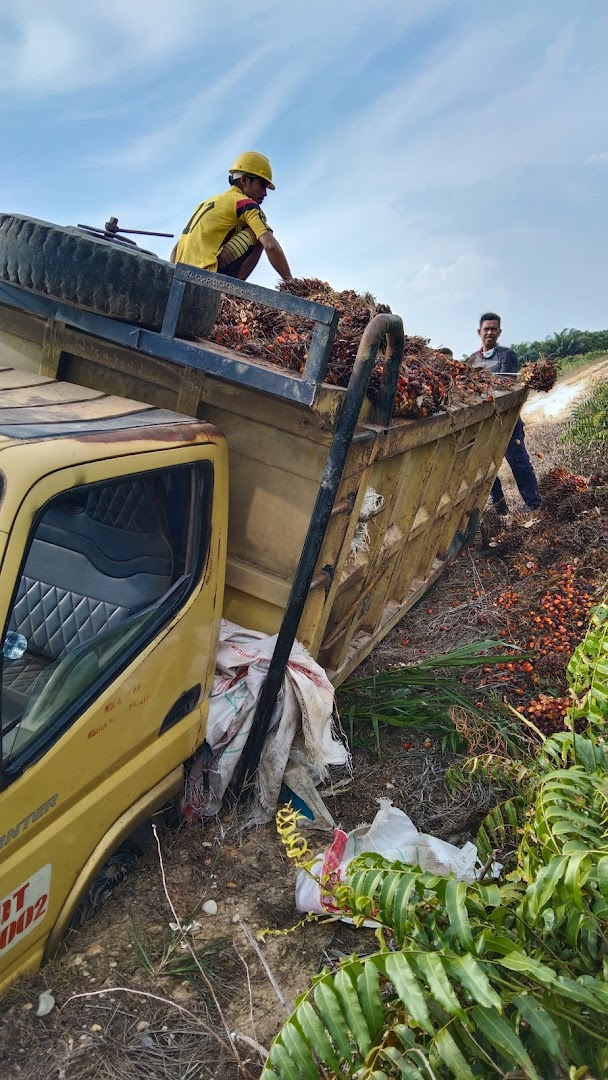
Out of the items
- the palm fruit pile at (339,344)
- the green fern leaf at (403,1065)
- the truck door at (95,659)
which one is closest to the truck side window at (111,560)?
the truck door at (95,659)

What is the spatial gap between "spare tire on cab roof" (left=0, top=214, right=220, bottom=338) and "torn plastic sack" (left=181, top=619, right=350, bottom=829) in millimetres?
1304

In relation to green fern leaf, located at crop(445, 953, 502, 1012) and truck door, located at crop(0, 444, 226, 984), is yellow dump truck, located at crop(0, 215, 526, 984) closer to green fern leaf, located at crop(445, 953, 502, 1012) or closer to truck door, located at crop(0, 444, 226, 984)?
truck door, located at crop(0, 444, 226, 984)

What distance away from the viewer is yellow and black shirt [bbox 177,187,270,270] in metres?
4.43

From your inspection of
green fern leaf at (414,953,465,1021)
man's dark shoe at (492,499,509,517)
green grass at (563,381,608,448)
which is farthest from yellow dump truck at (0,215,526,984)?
green grass at (563,381,608,448)

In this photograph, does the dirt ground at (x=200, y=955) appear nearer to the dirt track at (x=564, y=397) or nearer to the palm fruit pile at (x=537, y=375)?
the palm fruit pile at (x=537, y=375)

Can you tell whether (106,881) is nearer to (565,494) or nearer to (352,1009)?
(352,1009)

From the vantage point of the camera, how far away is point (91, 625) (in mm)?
2422

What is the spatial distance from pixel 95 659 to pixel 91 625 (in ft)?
1.13

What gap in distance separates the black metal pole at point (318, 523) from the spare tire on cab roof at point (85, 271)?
672mm

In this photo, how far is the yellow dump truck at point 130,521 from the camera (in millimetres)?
1894

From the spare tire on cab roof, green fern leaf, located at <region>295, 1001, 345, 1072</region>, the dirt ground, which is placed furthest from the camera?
the spare tire on cab roof

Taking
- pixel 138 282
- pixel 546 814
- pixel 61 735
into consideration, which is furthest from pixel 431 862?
pixel 138 282

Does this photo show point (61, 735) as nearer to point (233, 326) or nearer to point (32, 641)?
point (32, 641)

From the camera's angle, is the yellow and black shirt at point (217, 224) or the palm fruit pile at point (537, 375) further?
the palm fruit pile at point (537, 375)
